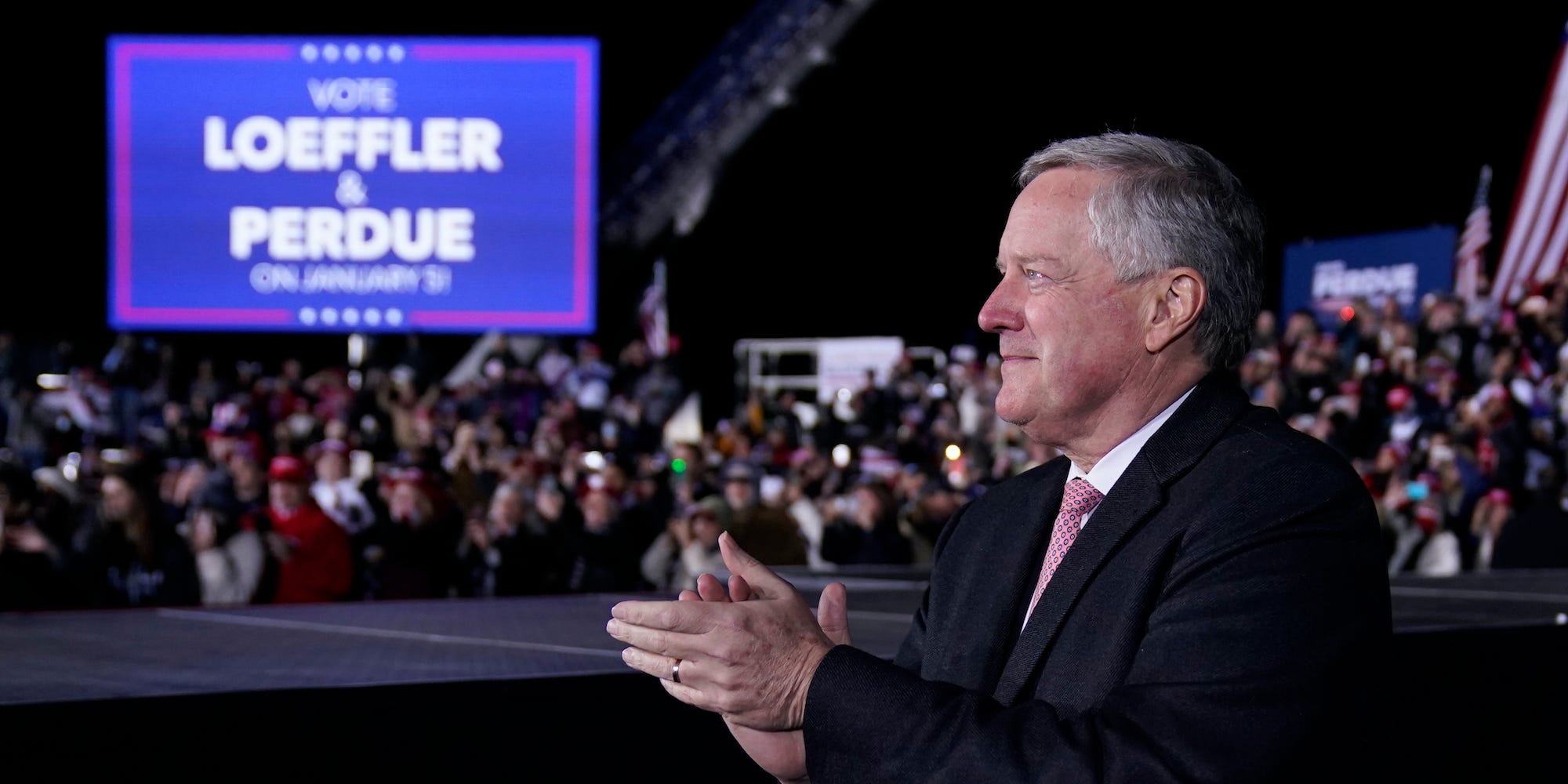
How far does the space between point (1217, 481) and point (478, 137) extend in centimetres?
1039

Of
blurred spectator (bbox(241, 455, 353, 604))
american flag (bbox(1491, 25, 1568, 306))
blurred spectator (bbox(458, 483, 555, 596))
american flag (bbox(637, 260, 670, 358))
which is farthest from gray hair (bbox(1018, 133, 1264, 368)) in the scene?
american flag (bbox(637, 260, 670, 358))

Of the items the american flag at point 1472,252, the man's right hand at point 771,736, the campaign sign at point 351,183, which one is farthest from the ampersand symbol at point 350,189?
the man's right hand at point 771,736

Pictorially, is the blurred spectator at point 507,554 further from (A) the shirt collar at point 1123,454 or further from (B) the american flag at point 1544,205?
(B) the american flag at point 1544,205

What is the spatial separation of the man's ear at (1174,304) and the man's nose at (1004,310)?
12cm

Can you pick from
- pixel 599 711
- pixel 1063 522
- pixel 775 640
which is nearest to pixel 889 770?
pixel 775 640

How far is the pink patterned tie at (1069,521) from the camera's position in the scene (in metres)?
1.34

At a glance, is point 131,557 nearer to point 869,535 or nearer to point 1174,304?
point 869,535

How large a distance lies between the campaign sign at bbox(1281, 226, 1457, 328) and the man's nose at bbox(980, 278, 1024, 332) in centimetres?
1183

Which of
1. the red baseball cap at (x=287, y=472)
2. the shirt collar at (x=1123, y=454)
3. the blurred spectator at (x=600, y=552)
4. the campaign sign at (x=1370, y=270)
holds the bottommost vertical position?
the blurred spectator at (x=600, y=552)

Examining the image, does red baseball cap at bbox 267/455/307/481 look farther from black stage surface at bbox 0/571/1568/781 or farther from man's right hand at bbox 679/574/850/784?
man's right hand at bbox 679/574/850/784

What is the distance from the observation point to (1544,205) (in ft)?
42.0

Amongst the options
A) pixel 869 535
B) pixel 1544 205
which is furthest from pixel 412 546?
pixel 1544 205

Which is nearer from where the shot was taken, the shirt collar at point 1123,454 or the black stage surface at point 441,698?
the shirt collar at point 1123,454

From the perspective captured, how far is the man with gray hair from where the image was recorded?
1.07m
